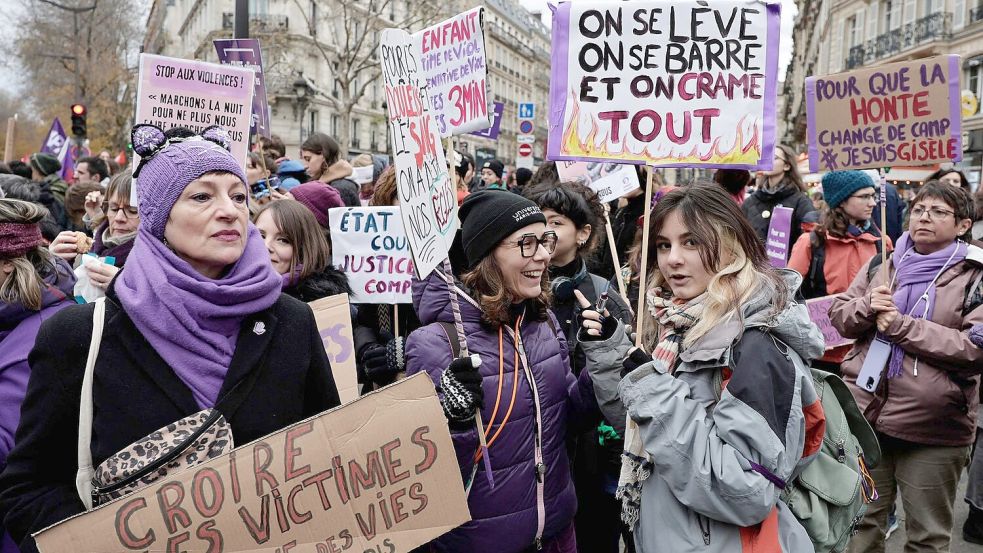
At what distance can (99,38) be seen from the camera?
122 ft

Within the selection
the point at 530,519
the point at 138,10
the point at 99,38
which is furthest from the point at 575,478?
the point at 138,10

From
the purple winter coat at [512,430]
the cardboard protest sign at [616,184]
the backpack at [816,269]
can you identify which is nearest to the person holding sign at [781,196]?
the backpack at [816,269]

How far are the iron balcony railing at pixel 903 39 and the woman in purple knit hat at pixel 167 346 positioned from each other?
109ft

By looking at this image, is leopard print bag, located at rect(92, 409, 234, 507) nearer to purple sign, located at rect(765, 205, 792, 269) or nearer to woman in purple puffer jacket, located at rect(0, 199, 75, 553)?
woman in purple puffer jacket, located at rect(0, 199, 75, 553)

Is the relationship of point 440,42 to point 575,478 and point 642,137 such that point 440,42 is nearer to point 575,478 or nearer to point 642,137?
point 642,137

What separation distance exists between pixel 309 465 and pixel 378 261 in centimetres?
243

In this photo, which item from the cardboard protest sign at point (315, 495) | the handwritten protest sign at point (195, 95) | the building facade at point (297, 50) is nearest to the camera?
the cardboard protest sign at point (315, 495)

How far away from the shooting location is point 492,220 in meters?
2.83

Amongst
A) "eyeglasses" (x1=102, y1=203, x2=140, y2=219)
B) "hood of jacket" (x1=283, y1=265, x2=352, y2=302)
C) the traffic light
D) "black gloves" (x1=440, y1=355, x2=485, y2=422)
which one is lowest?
"black gloves" (x1=440, y1=355, x2=485, y2=422)

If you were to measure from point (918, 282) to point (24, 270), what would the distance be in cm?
413

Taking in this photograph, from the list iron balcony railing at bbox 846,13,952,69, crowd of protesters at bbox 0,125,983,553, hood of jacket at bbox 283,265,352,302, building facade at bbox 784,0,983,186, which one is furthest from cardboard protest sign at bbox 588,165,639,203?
iron balcony railing at bbox 846,13,952,69

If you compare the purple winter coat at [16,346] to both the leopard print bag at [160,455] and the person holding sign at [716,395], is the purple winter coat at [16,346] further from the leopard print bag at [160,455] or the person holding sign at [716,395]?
the person holding sign at [716,395]

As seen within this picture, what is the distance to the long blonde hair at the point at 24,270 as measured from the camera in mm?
2854

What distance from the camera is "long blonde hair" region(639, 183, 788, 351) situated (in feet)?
7.95
